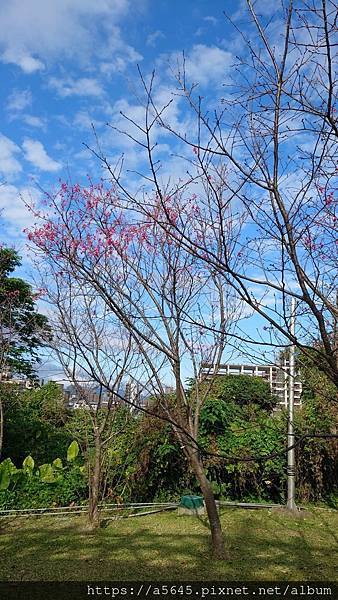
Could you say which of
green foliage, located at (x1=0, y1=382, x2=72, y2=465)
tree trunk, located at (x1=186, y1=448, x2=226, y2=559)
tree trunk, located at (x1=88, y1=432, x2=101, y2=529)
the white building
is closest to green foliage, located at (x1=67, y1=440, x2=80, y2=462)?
green foliage, located at (x1=0, y1=382, x2=72, y2=465)

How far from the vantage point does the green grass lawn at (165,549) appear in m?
3.79

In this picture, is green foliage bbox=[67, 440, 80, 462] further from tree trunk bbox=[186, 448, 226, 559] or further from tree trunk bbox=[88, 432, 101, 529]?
tree trunk bbox=[186, 448, 226, 559]

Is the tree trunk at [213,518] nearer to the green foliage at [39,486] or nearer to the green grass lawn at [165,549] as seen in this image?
Result: the green grass lawn at [165,549]

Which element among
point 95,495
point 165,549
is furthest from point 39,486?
point 165,549

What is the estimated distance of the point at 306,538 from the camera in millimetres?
5285

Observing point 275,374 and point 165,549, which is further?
point 275,374

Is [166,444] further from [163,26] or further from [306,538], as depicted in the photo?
[163,26]

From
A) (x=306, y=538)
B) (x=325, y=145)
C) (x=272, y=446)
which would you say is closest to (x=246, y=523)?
(x=306, y=538)

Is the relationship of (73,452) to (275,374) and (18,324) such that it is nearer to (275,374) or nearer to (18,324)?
(18,324)

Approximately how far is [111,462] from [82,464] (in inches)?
31.7

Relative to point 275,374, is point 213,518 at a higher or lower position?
lower

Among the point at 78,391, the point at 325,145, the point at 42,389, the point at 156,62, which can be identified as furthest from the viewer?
the point at 42,389

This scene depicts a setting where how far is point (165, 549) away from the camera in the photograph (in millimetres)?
4551

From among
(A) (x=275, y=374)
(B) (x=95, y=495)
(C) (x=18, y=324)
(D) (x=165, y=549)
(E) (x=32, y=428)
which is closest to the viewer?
(D) (x=165, y=549)
